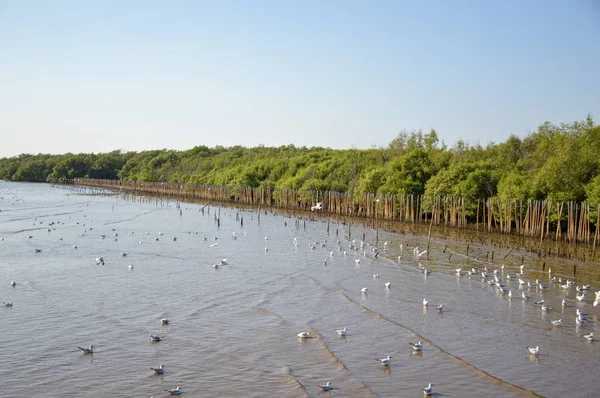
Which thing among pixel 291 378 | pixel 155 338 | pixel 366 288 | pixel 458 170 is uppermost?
pixel 458 170

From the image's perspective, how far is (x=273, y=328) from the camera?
17.1 metres

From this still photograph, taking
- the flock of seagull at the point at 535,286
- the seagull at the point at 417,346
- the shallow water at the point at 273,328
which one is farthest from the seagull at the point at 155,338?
the flock of seagull at the point at 535,286

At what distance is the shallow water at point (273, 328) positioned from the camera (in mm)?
13109

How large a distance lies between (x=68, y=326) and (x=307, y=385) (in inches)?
305

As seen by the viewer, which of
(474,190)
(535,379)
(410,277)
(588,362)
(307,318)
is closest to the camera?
(535,379)

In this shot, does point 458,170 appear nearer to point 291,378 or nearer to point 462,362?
point 462,362

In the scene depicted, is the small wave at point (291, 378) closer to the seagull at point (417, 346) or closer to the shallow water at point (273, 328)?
the shallow water at point (273, 328)

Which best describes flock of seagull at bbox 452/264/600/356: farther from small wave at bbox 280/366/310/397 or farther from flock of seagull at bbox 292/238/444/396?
small wave at bbox 280/366/310/397

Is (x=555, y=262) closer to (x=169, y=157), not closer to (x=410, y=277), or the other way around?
(x=410, y=277)

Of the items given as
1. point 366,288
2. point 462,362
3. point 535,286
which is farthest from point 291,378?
point 535,286

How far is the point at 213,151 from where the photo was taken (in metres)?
165

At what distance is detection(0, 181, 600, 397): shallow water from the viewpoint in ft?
43.0

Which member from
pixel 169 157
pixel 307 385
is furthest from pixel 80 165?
pixel 307 385

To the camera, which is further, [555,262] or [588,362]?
[555,262]
